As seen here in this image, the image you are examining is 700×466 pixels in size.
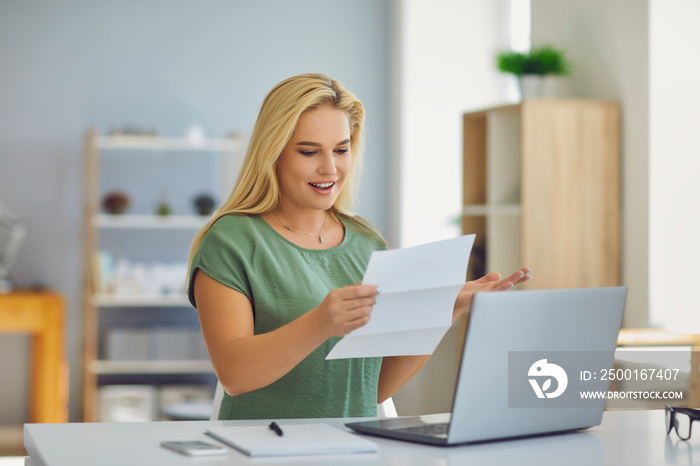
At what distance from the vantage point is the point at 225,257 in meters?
1.51

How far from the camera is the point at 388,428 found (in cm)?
119

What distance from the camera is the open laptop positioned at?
1.09 metres

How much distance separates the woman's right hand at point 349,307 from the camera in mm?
1128

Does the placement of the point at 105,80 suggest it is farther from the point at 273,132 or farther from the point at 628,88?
the point at 273,132

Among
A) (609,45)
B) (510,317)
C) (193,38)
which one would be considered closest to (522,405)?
(510,317)

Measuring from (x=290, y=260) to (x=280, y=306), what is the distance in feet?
0.33

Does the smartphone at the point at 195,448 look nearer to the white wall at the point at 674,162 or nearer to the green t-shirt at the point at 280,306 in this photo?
the green t-shirt at the point at 280,306

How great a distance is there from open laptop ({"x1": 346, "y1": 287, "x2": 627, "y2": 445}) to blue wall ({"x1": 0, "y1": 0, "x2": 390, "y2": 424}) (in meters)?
3.69

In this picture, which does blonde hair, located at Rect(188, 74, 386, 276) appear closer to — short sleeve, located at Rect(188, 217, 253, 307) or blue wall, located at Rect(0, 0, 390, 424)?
short sleeve, located at Rect(188, 217, 253, 307)

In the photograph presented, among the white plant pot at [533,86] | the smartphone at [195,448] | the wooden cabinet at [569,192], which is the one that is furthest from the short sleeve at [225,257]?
the white plant pot at [533,86]

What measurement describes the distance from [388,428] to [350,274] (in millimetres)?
530

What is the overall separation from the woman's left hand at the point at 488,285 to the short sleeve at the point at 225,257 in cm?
38

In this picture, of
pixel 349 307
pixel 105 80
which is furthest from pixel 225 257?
pixel 105 80

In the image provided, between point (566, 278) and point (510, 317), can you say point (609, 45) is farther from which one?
point (510, 317)
